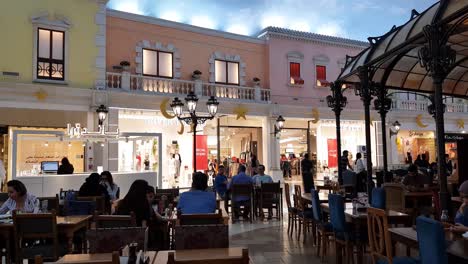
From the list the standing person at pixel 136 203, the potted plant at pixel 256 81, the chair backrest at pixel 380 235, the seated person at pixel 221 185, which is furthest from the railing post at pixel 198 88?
the chair backrest at pixel 380 235

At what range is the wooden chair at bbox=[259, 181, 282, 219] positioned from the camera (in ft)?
33.0

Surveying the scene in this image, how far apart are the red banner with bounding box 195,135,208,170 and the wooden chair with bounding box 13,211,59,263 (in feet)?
41.1

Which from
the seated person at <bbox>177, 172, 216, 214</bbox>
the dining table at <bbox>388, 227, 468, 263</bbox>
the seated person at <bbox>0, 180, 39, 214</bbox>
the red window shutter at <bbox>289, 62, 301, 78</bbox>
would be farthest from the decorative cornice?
the dining table at <bbox>388, 227, 468, 263</bbox>

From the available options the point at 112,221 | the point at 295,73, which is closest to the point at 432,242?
the point at 112,221

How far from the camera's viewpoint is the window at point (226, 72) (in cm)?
1737

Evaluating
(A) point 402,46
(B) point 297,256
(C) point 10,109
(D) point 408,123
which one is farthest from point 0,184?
(D) point 408,123

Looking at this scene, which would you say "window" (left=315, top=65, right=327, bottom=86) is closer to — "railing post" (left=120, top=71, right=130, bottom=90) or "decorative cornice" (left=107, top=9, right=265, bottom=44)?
"decorative cornice" (left=107, top=9, right=265, bottom=44)

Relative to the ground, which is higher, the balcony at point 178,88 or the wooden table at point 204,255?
the balcony at point 178,88

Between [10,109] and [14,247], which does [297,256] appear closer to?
[14,247]

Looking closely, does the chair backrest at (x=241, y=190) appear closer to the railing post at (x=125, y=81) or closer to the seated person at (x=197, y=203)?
the seated person at (x=197, y=203)

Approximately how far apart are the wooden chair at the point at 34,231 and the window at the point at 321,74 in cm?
1641

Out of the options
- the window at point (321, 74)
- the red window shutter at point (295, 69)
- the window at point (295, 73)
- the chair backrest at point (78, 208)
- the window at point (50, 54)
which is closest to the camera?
the chair backrest at point (78, 208)

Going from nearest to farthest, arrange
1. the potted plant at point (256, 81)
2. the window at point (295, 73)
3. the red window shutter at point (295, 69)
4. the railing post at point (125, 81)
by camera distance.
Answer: the railing post at point (125, 81)
the potted plant at point (256, 81)
the window at point (295, 73)
the red window shutter at point (295, 69)

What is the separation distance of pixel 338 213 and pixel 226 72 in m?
12.7
